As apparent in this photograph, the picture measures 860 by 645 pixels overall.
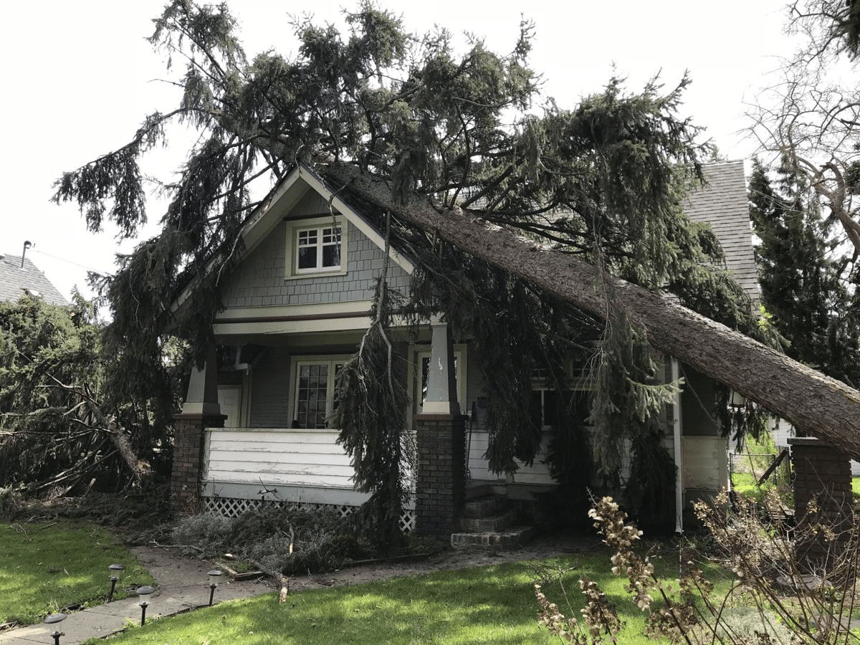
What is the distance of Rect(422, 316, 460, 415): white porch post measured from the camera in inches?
407

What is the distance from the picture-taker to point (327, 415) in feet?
38.1

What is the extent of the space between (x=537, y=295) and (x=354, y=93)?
4.38 meters

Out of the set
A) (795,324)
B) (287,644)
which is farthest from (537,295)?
(795,324)

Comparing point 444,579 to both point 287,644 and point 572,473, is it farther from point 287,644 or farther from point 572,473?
point 572,473

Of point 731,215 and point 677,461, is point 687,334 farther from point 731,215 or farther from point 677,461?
point 731,215

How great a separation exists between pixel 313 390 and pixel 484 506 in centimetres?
542

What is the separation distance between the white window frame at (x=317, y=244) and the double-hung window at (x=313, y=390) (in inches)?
109

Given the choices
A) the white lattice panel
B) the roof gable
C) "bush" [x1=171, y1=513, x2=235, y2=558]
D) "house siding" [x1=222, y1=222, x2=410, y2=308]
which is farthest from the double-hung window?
"bush" [x1=171, y1=513, x2=235, y2=558]

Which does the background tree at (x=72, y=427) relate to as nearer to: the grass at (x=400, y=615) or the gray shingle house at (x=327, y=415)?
the gray shingle house at (x=327, y=415)

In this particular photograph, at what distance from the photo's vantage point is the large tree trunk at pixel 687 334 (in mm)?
6363

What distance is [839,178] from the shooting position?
1709 cm

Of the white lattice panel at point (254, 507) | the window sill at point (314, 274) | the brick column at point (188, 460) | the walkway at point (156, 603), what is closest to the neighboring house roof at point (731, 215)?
the window sill at point (314, 274)

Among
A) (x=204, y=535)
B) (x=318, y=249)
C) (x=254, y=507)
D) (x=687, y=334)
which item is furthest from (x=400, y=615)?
(x=318, y=249)

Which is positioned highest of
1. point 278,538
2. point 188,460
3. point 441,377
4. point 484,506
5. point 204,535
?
point 441,377
